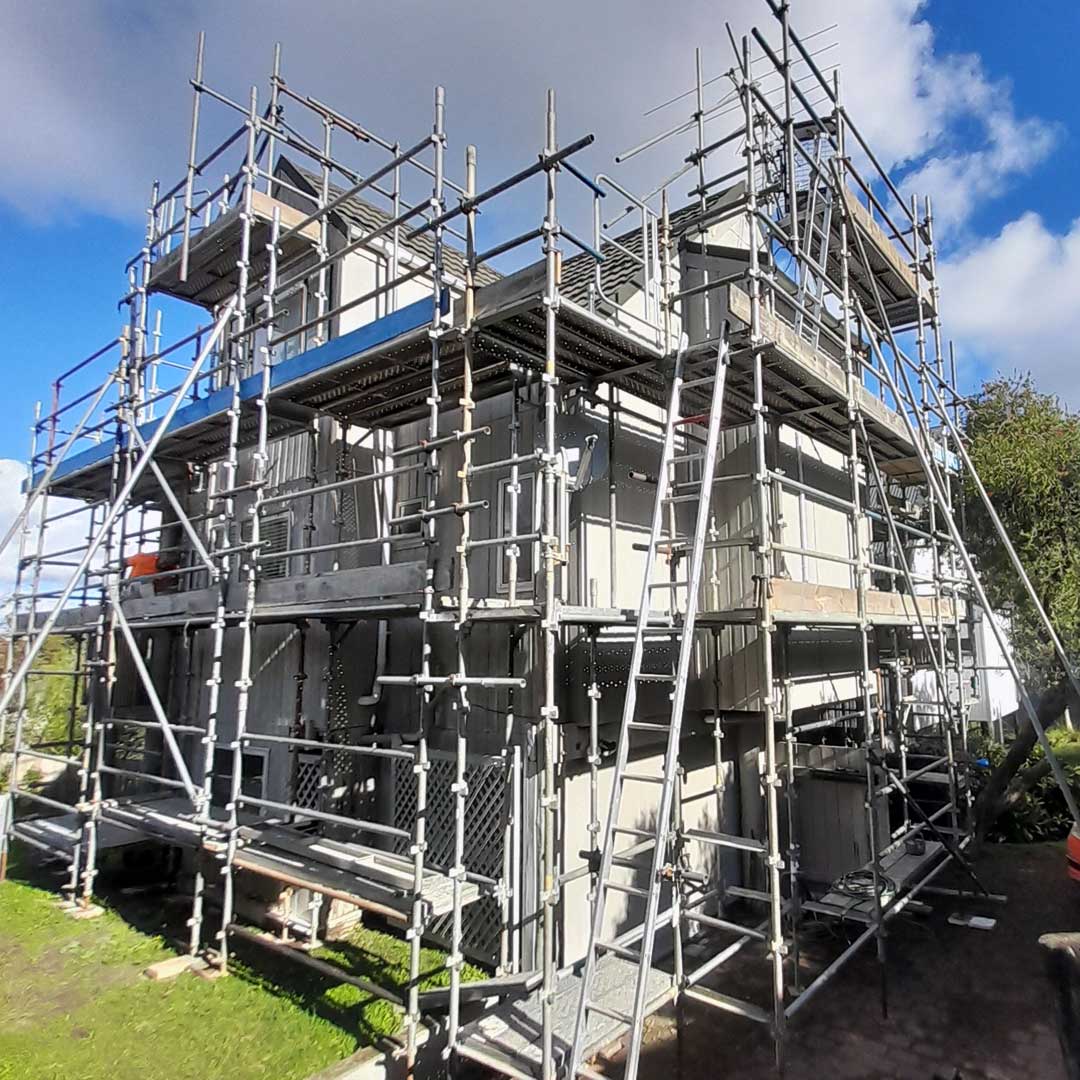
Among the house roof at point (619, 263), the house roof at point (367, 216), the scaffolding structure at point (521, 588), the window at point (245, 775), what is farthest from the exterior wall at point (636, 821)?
the house roof at point (367, 216)

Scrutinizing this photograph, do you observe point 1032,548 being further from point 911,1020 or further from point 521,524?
point 521,524

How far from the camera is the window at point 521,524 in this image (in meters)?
7.52

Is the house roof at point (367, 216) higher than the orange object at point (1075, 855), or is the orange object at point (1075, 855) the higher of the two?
the house roof at point (367, 216)

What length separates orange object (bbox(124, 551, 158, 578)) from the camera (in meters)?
10.8

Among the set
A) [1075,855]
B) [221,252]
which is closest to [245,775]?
[221,252]

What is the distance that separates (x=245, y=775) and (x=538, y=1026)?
5.65m

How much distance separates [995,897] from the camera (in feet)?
28.5

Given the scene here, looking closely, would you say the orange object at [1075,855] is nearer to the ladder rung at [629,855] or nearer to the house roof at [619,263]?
the ladder rung at [629,855]

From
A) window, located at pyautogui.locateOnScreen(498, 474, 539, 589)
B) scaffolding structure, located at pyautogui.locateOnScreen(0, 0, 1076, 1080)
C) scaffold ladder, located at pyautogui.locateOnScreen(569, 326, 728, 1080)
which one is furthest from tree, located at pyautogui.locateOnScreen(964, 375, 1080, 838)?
window, located at pyautogui.locateOnScreen(498, 474, 539, 589)

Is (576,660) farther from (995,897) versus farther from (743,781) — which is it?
(995,897)

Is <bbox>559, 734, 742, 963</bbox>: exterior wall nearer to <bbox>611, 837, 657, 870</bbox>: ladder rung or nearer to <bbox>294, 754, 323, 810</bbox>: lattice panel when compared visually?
<bbox>611, 837, 657, 870</bbox>: ladder rung

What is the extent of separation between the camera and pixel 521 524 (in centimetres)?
776

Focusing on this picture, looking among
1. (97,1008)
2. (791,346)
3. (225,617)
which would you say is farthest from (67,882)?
(791,346)

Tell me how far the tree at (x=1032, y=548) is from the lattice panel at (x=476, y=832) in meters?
7.22
